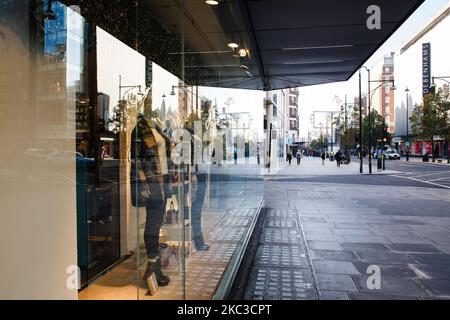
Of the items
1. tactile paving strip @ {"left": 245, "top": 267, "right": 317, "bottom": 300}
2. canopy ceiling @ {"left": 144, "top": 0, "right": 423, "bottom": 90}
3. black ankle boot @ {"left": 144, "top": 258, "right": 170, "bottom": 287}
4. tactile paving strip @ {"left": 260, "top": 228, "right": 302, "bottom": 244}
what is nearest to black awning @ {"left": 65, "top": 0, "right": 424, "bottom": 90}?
canopy ceiling @ {"left": 144, "top": 0, "right": 423, "bottom": 90}

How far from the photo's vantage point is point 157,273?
3957 mm

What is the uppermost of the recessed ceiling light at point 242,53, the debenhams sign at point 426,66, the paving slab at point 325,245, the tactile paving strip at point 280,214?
the debenhams sign at point 426,66

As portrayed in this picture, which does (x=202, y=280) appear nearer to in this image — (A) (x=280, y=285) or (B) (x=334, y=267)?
(A) (x=280, y=285)

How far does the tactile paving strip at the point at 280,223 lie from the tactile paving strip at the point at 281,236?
15.0 inches

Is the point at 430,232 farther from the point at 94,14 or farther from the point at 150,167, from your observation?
the point at 94,14

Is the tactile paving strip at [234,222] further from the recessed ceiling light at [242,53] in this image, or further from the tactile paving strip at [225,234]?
the recessed ceiling light at [242,53]

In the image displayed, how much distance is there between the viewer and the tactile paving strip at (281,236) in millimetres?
6641

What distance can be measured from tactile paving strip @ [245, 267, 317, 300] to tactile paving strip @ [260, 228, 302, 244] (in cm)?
160

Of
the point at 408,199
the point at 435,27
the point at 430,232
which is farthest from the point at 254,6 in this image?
the point at 435,27

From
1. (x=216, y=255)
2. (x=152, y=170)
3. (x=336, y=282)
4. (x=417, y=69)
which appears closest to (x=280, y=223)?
(x=216, y=255)

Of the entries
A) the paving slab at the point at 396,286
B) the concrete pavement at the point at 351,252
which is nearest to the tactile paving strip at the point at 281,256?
the concrete pavement at the point at 351,252

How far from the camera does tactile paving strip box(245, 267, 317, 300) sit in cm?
416

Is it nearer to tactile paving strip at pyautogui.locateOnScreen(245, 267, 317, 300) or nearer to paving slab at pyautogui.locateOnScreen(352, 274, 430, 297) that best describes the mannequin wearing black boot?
tactile paving strip at pyautogui.locateOnScreen(245, 267, 317, 300)

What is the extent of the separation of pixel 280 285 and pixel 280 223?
3.82 m
